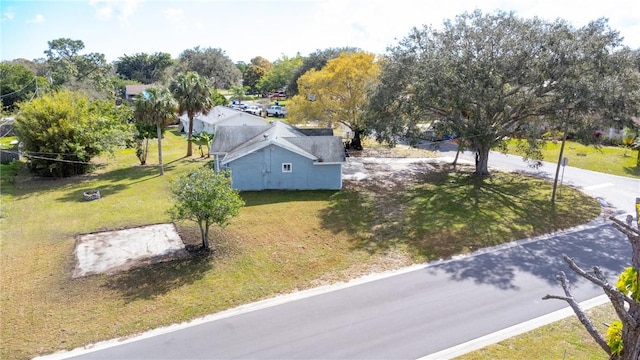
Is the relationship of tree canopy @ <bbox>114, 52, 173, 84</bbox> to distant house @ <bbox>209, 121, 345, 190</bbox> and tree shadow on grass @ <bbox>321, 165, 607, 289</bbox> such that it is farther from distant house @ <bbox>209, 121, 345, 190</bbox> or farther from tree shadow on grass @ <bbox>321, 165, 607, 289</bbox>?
tree shadow on grass @ <bbox>321, 165, 607, 289</bbox>

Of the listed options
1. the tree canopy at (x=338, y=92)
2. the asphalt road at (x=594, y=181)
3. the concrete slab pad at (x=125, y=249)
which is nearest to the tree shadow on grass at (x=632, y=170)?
the asphalt road at (x=594, y=181)

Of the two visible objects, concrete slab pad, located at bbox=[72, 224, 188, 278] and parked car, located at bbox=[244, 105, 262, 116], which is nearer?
concrete slab pad, located at bbox=[72, 224, 188, 278]

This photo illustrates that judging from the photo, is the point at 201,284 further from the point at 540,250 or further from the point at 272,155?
Answer: the point at 540,250

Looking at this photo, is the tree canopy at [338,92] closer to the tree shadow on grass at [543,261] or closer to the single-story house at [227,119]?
the single-story house at [227,119]

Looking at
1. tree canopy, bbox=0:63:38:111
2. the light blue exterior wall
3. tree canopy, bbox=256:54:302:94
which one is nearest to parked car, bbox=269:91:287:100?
tree canopy, bbox=256:54:302:94

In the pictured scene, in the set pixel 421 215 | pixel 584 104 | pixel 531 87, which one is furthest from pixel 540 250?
pixel 531 87

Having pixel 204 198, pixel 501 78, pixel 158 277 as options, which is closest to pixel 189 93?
pixel 204 198

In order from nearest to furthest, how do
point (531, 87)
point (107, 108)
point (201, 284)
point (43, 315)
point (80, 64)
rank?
point (43, 315), point (201, 284), point (531, 87), point (107, 108), point (80, 64)
